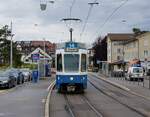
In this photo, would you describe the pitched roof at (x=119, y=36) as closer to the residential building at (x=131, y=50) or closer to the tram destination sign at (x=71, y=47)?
the residential building at (x=131, y=50)

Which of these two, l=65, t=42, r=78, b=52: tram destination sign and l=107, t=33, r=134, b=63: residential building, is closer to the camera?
l=65, t=42, r=78, b=52: tram destination sign

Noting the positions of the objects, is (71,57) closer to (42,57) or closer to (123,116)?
(123,116)

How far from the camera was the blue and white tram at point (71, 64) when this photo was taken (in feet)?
106

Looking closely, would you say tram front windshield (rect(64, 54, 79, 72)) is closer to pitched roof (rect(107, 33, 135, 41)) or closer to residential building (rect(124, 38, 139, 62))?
residential building (rect(124, 38, 139, 62))

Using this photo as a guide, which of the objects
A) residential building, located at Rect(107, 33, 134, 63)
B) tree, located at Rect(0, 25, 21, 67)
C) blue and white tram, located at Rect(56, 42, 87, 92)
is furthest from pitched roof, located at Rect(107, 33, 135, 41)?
blue and white tram, located at Rect(56, 42, 87, 92)

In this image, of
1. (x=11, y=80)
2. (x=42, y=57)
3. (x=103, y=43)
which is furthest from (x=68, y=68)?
(x=103, y=43)

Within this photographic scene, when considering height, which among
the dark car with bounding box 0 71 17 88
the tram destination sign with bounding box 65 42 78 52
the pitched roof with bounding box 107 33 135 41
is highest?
the pitched roof with bounding box 107 33 135 41

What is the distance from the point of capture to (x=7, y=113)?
19141 mm

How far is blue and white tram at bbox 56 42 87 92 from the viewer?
32375mm

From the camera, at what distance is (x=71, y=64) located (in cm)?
3259

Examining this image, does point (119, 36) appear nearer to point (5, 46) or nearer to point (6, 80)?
point (5, 46)

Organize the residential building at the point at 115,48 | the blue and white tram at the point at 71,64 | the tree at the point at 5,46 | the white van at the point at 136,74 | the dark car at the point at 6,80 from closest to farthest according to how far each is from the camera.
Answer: the blue and white tram at the point at 71,64 < the dark car at the point at 6,80 < the white van at the point at 136,74 < the tree at the point at 5,46 < the residential building at the point at 115,48

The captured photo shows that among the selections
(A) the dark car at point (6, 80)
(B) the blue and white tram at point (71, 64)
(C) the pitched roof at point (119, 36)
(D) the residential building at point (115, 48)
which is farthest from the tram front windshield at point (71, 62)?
(C) the pitched roof at point (119, 36)

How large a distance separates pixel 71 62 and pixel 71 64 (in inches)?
5.7
